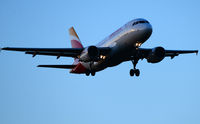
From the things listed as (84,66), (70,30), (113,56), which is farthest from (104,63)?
(70,30)

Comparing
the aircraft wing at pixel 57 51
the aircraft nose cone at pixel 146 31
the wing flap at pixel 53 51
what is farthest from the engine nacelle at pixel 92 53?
the aircraft nose cone at pixel 146 31

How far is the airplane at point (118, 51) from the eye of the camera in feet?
147

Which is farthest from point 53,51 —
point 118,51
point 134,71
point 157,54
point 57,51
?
point 157,54

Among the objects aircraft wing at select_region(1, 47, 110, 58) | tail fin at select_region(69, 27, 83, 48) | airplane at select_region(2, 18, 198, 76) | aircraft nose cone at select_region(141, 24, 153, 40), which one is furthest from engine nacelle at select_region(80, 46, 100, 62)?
tail fin at select_region(69, 27, 83, 48)

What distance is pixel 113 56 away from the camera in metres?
46.4

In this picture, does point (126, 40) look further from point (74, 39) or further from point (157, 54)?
point (74, 39)

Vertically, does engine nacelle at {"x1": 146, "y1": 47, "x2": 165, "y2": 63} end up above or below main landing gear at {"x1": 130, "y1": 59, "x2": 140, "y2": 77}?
above

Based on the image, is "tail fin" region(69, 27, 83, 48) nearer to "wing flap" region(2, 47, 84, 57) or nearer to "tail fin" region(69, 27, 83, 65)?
"tail fin" region(69, 27, 83, 65)

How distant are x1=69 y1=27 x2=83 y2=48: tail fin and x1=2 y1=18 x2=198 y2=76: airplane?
29.3 ft

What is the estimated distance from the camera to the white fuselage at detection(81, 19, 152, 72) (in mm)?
44375

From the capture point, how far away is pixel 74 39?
63531 millimetres

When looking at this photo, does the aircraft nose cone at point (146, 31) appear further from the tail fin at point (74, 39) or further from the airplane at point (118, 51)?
the tail fin at point (74, 39)

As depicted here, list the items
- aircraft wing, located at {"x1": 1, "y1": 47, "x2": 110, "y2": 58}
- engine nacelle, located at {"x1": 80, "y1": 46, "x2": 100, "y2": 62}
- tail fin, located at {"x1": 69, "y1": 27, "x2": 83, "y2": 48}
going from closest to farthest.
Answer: aircraft wing, located at {"x1": 1, "y1": 47, "x2": 110, "y2": 58}, engine nacelle, located at {"x1": 80, "y1": 46, "x2": 100, "y2": 62}, tail fin, located at {"x1": 69, "y1": 27, "x2": 83, "y2": 48}

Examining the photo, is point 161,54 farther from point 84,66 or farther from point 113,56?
point 84,66
